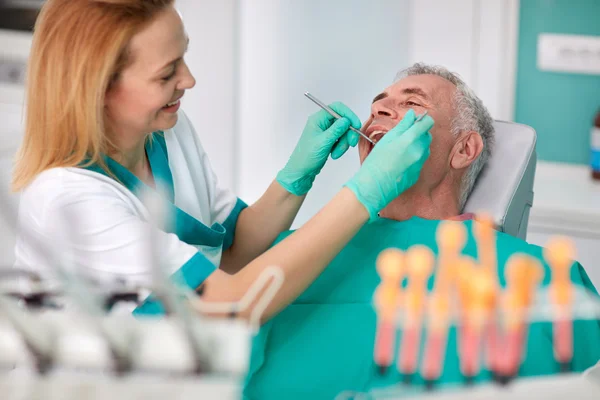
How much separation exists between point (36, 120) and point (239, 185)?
1746 millimetres

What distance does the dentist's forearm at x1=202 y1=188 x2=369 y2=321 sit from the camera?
143 cm

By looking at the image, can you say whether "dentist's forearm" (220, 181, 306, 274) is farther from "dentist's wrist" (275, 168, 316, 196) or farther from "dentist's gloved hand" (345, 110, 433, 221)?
"dentist's gloved hand" (345, 110, 433, 221)

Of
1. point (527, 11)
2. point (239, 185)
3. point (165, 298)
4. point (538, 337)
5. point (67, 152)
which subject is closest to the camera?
point (165, 298)

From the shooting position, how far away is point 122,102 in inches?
63.7

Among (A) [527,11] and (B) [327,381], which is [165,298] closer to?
(B) [327,381]

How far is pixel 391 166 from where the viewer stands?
1.53m

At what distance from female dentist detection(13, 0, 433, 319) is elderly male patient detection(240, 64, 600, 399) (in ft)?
0.61

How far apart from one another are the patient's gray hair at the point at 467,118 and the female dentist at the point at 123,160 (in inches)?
14.6

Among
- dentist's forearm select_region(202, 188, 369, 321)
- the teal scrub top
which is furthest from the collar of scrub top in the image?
dentist's forearm select_region(202, 188, 369, 321)

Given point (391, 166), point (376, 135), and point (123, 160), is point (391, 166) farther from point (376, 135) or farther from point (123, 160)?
point (123, 160)

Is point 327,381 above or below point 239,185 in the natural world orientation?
above

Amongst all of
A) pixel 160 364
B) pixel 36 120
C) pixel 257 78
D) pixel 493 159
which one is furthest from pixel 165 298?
pixel 257 78

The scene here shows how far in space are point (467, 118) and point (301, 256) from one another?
2.48 feet

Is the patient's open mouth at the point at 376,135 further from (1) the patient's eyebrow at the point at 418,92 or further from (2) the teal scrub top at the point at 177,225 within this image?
(2) the teal scrub top at the point at 177,225
